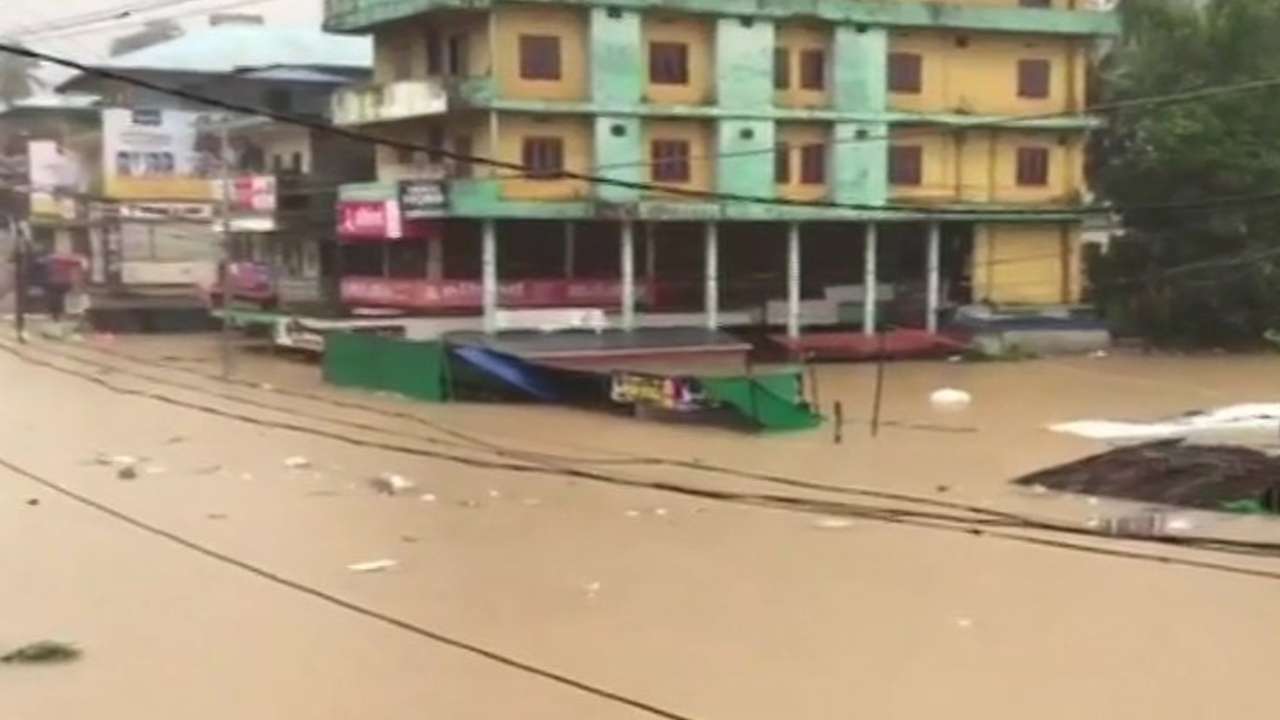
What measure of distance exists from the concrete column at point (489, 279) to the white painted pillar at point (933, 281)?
10209 millimetres

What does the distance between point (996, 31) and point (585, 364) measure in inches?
555

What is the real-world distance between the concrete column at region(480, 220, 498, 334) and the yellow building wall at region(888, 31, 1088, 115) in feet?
31.9

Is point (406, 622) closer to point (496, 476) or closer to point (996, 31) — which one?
point (496, 476)

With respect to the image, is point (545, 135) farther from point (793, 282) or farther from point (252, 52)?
point (252, 52)

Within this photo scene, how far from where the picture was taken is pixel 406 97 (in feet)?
121

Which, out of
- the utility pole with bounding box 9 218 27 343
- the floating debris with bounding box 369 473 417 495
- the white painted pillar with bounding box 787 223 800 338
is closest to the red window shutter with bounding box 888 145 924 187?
the white painted pillar with bounding box 787 223 800 338

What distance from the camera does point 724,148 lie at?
37.7m

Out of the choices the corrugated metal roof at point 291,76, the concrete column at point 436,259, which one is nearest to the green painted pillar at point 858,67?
the concrete column at point 436,259

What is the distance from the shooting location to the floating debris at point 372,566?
15.8m

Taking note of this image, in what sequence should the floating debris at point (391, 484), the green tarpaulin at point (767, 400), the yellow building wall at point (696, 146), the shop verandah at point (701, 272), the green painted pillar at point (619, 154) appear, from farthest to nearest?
Result: the yellow building wall at point (696, 146)
the shop verandah at point (701, 272)
the green painted pillar at point (619, 154)
the green tarpaulin at point (767, 400)
the floating debris at point (391, 484)

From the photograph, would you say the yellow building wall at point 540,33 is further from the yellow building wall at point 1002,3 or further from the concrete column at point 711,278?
the yellow building wall at point 1002,3

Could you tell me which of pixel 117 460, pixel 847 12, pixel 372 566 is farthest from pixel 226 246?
pixel 372 566

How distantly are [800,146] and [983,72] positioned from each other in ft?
16.2

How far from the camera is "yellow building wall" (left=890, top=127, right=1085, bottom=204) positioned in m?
39.8
